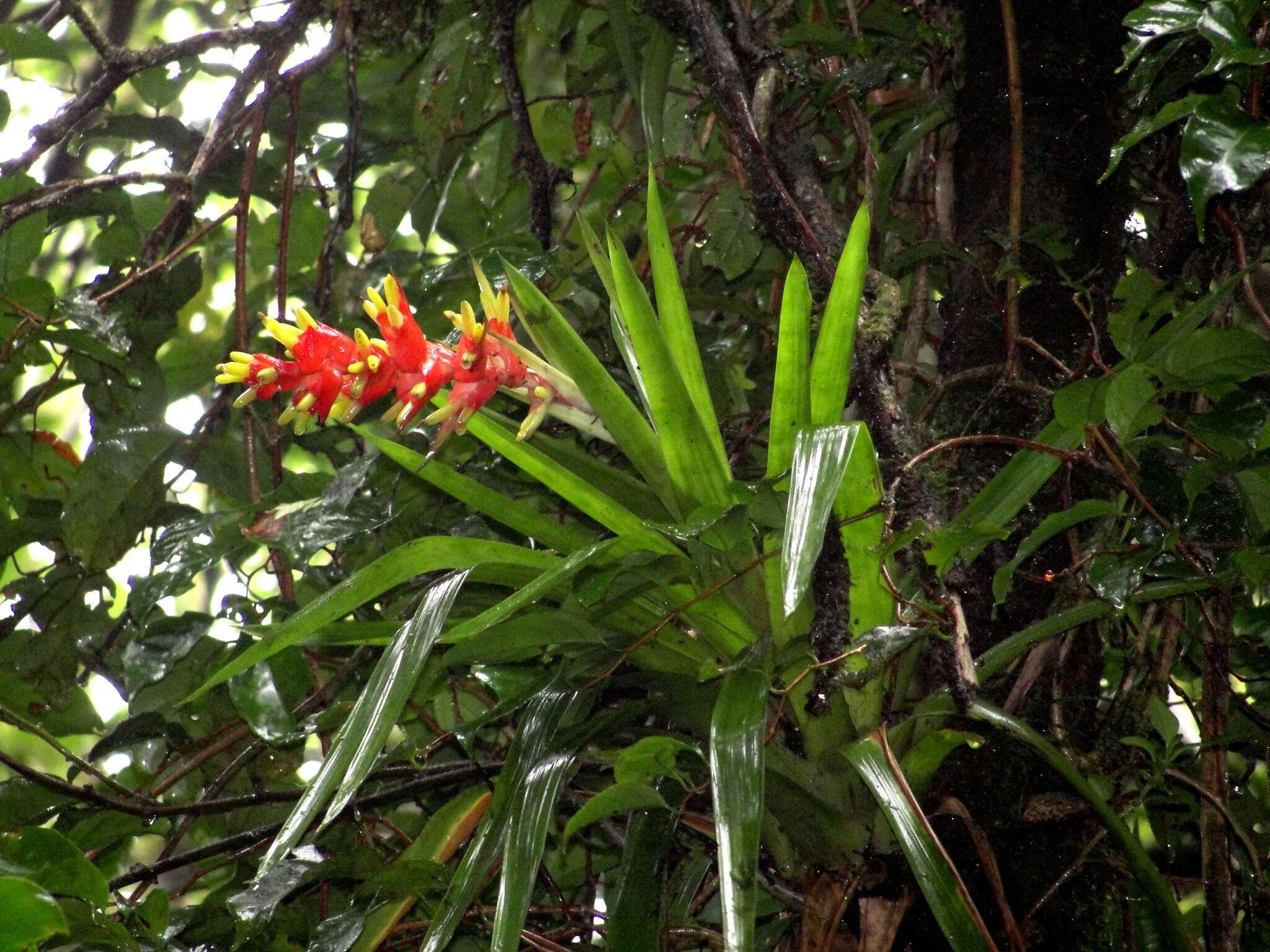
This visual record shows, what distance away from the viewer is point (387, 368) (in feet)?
2.68

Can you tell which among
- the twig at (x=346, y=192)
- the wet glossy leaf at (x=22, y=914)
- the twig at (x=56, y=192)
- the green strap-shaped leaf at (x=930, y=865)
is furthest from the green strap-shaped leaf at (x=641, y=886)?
the twig at (x=56, y=192)

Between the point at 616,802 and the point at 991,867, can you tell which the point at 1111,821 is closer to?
the point at 991,867

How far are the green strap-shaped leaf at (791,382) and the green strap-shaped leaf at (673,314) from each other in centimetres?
6

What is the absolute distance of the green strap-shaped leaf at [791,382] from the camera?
2.80 feet

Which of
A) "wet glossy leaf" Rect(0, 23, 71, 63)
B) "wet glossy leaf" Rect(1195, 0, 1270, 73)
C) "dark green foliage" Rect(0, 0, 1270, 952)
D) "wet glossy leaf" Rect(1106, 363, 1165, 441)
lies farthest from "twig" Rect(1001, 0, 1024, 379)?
"wet glossy leaf" Rect(0, 23, 71, 63)

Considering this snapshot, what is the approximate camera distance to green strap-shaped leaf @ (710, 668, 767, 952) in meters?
0.67

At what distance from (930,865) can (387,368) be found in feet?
1.78

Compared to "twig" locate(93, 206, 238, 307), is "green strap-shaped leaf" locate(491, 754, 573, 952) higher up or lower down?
lower down

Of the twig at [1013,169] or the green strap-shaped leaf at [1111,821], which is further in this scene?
the twig at [1013,169]

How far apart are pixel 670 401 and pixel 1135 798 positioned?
1.95ft

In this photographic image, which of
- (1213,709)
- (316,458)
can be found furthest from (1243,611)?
(316,458)

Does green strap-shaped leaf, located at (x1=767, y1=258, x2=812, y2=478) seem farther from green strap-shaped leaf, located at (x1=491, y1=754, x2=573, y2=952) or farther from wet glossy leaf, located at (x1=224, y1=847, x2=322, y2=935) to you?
wet glossy leaf, located at (x1=224, y1=847, x2=322, y2=935)

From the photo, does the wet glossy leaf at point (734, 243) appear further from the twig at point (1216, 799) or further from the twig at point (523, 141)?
the twig at point (1216, 799)

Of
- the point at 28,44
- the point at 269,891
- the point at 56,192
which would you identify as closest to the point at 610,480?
the point at 269,891
